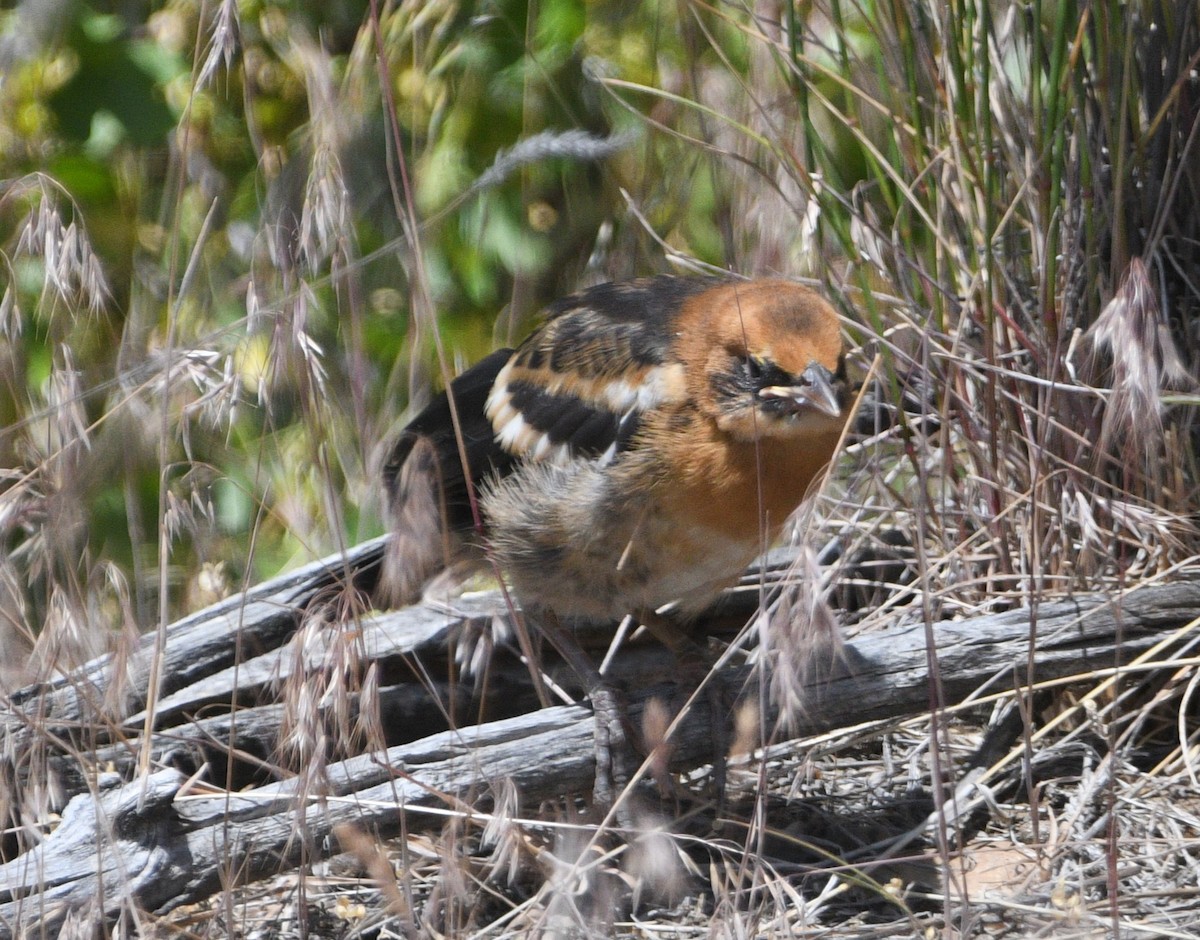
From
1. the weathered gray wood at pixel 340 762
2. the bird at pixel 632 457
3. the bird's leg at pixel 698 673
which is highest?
the bird at pixel 632 457

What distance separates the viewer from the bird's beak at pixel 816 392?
2.40 m

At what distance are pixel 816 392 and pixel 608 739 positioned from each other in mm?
829

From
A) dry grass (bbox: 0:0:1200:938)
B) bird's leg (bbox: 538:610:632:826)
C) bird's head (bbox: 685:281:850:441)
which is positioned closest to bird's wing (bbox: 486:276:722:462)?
bird's head (bbox: 685:281:850:441)

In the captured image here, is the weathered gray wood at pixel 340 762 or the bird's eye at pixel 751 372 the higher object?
the bird's eye at pixel 751 372

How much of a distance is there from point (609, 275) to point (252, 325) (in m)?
1.94

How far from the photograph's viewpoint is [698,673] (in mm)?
3057

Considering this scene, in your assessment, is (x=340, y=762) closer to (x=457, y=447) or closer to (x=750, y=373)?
(x=457, y=447)

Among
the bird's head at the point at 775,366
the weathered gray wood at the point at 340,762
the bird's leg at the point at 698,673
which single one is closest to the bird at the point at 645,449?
the bird's head at the point at 775,366

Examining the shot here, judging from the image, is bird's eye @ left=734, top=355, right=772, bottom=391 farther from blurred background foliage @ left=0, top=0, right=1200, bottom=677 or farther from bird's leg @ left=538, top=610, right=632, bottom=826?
bird's leg @ left=538, top=610, right=632, bottom=826

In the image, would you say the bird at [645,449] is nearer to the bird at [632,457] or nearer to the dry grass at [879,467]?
the bird at [632,457]

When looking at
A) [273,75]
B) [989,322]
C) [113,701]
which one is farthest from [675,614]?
[273,75]

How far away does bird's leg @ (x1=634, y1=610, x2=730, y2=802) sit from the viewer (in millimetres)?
2645

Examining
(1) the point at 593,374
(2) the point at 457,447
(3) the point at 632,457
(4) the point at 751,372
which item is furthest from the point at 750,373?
(2) the point at 457,447

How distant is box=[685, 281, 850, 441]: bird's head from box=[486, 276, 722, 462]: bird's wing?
110 millimetres
